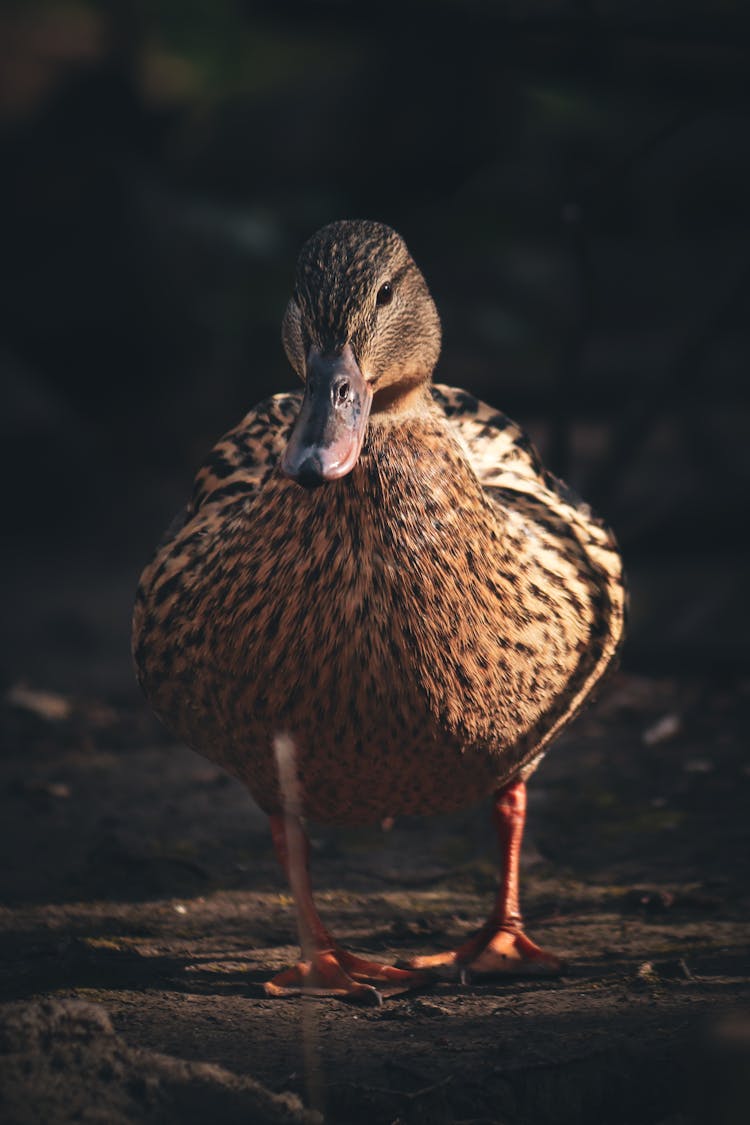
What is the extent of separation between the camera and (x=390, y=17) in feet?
18.6

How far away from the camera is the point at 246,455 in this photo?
4293mm

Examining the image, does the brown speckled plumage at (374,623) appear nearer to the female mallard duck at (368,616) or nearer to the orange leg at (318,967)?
the female mallard duck at (368,616)

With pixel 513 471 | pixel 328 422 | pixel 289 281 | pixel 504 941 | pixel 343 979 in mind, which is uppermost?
pixel 289 281

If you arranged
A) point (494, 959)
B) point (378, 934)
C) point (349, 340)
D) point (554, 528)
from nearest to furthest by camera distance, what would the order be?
point (349, 340) < point (494, 959) < point (554, 528) < point (378, 934)

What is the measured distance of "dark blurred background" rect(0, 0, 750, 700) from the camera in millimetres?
7410

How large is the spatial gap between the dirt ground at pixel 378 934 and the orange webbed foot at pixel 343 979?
7cm

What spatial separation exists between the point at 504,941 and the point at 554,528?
1171 millimetres

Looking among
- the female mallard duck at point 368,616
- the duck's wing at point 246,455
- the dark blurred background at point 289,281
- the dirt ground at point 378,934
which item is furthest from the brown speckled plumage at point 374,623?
the dark blurred background at point 289,281

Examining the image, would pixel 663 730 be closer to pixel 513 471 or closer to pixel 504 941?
pixel 513 471

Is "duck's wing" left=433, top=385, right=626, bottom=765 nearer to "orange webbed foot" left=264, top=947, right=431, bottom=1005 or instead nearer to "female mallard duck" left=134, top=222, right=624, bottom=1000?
"female mallard duck" left=134, top=222, right=624, bottom=1000

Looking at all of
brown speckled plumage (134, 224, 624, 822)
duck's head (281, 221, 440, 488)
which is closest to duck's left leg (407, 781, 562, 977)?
brown speckled plumage (134, 224, 624, 822)

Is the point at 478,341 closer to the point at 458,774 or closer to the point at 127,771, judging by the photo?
the point at 127,771

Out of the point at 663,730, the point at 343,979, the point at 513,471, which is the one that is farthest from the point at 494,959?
the point at 663,730

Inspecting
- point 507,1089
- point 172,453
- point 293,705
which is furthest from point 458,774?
point 172,453
